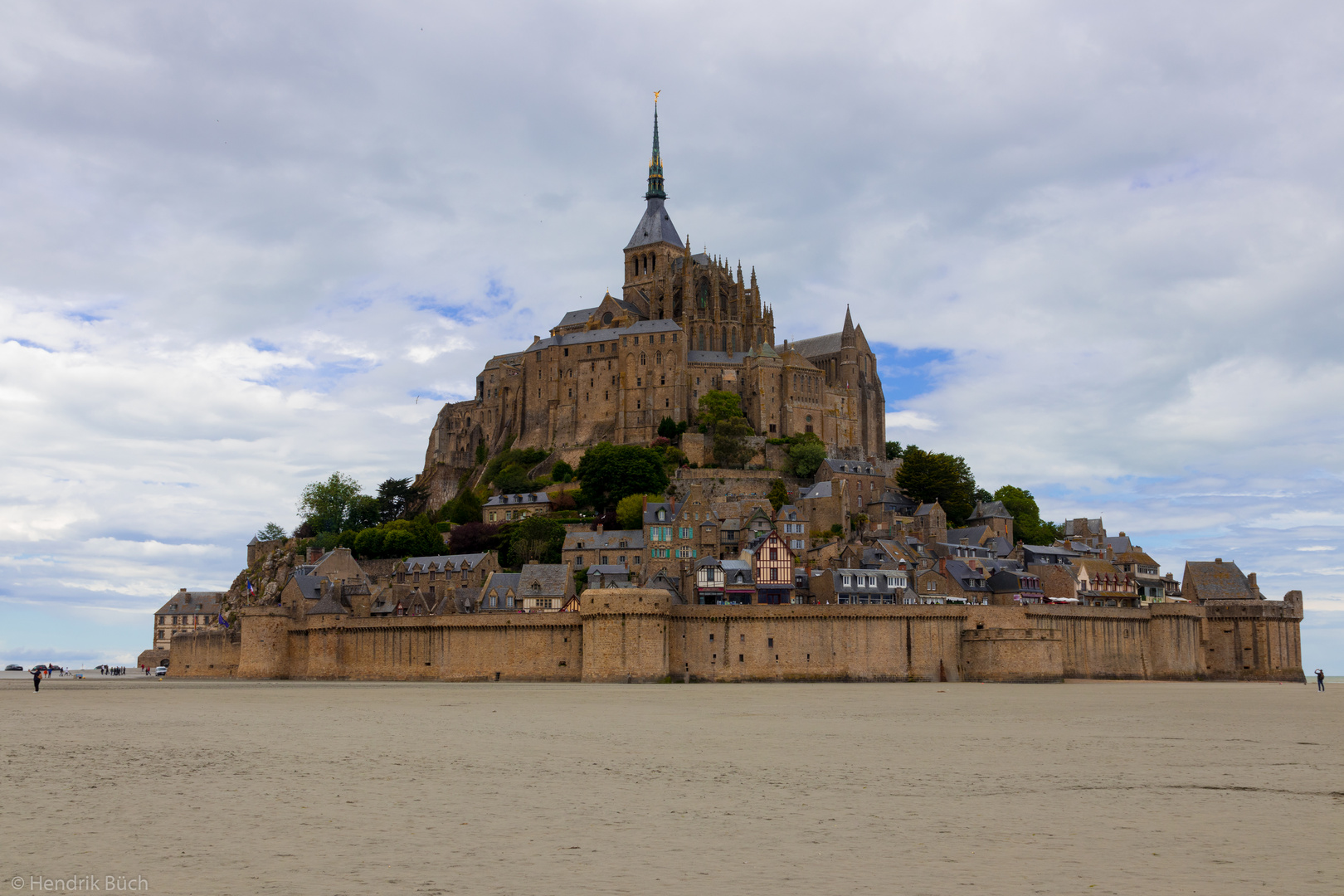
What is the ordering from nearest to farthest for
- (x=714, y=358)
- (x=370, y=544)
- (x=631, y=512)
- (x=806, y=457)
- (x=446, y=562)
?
(x=446, y=562) < (x=631, y=512) < (x=370, y=544) < (x=806, y=457) < (x=714, y=358)

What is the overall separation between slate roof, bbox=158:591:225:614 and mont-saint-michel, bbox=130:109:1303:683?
273mm

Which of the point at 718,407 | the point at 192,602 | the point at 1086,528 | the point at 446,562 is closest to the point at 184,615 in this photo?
the point at 192,602

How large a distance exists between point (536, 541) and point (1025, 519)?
117 ft

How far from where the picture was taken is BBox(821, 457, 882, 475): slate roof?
8112 cm

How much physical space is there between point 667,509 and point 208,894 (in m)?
57.9

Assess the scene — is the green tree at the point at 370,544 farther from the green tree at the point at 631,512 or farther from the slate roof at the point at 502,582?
the slate roof at the point at 502,582

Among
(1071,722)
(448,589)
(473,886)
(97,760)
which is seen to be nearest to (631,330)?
(448,589)

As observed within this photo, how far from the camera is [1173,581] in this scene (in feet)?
235

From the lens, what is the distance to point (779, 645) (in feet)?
174

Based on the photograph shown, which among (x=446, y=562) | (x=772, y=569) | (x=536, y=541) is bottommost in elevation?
(x=772, y=569)

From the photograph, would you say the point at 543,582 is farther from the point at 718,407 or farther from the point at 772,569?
the point at 718,407

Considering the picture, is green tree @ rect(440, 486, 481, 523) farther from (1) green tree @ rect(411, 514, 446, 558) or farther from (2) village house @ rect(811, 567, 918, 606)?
(2) village house @ rect(811, 567, 918, 606)

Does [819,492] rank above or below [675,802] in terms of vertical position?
above

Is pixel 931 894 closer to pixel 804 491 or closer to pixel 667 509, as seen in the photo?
pixel 667 509
